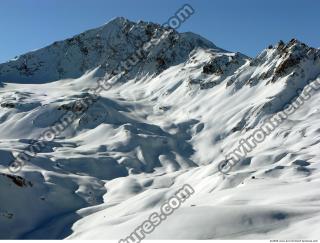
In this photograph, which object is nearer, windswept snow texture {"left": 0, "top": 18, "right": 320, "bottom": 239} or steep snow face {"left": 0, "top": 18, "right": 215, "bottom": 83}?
windswept snow texture {"left": 0, "top": 18, "right": 320, "bottom": 239}

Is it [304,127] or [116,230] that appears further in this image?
[304,127]

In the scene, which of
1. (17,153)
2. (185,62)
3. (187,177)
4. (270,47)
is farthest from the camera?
(185,62)

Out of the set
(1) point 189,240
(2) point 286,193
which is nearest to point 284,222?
(1) point 189,240

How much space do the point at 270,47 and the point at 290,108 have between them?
31.4 metres

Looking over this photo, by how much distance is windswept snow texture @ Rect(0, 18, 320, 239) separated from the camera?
3631cm

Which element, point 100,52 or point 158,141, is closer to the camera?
point 158,141

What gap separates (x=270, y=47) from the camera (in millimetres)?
126500

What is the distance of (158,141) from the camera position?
328 ft

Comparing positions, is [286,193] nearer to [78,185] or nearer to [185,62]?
[78,185]

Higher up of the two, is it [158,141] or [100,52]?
[100,52]

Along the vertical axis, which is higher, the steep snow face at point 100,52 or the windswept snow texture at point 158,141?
the steep snow face at point 100,52

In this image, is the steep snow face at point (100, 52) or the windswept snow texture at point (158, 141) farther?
the steep snow face at point (100, 52)

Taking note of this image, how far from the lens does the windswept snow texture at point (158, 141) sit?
36312mm

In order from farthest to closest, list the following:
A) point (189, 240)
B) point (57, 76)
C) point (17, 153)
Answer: point (57, 76) < point (17, 153) < point (189, 240)
